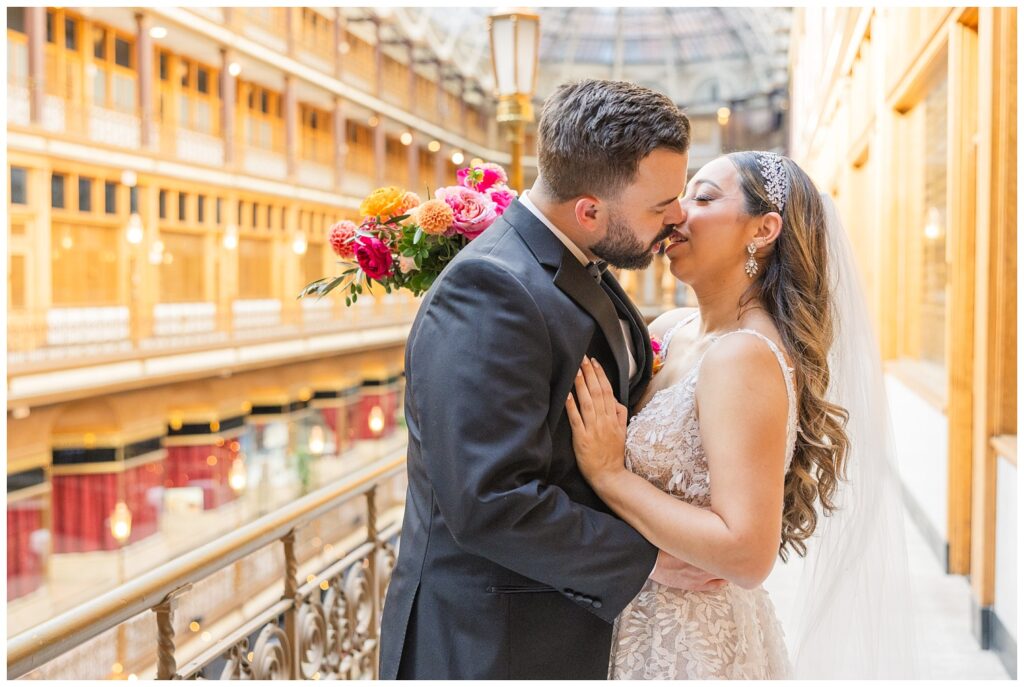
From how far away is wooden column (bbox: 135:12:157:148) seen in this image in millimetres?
18688

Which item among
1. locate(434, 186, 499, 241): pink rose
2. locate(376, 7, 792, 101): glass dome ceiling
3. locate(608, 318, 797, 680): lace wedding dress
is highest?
locate(376, 7, 792, 101): glass dome ceiling

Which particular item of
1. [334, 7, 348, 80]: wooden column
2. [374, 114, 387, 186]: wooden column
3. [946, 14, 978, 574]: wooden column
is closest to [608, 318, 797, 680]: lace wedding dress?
[946, 14, 978, 574]: wooden column

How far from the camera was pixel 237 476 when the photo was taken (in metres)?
22.2

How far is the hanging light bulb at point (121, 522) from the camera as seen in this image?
1756 centimetres

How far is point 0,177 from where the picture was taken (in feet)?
6.84

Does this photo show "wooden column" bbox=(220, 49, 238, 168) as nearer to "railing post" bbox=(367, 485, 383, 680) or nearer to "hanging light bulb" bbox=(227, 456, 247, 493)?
"hanging light bulb" bbox=(227, 456, 247, 493)

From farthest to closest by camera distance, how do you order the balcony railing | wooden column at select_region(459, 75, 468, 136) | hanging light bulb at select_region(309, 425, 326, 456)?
wooden column at select_region(459, 75, 468, 136) → hanging light bulb at select_region(309, 425, 326, 456) → the balcony railing

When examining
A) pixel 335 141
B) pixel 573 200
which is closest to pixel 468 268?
pixel 573 200

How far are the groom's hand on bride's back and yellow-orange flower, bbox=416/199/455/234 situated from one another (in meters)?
0.84

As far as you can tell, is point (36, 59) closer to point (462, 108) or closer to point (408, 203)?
point (408, 203)

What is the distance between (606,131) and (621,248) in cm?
22

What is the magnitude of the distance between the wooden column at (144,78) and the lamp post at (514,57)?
14.8 m

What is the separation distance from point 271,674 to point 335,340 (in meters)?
23.5

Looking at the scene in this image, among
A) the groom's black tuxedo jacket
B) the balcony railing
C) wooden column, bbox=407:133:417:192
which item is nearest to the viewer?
the groom's black tuxedo jacket
